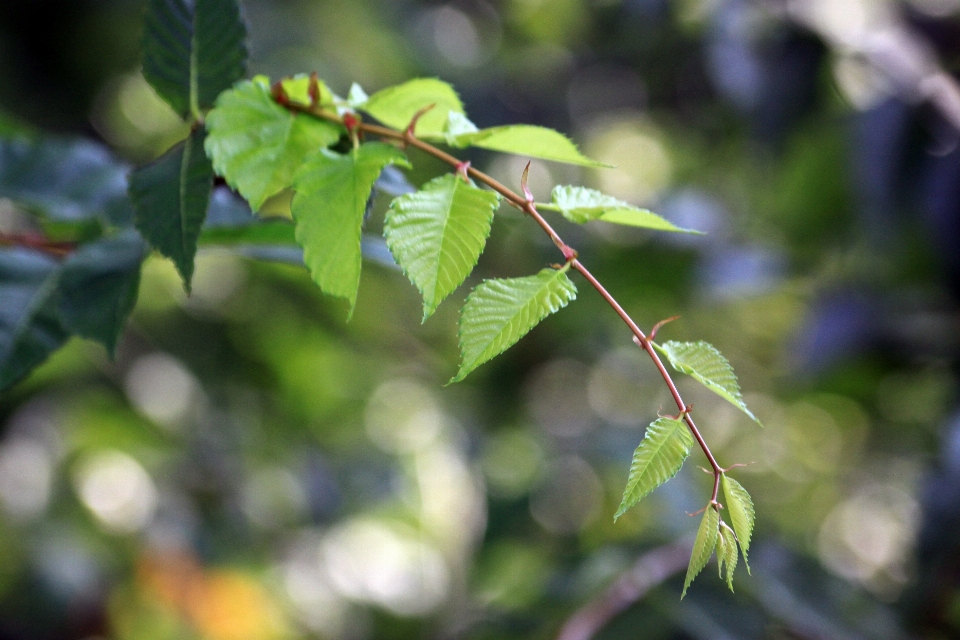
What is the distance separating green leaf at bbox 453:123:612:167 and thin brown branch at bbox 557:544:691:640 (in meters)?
0.37

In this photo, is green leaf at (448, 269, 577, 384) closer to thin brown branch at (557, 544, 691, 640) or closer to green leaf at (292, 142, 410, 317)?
green leaf at (292, 142, 410, 317)

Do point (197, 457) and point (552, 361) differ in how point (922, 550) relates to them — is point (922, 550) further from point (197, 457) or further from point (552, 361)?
point (197, 457)

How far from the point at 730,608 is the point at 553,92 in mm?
1069

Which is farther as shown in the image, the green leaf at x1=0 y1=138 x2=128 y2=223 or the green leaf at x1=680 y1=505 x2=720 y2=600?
the green leaf at x1=0 y1=138 x2=128 y2=223

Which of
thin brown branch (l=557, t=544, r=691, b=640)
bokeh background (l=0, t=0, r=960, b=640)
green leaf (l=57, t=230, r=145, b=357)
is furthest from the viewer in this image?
bokeh background (l=0, t=0, r=960, b=640)

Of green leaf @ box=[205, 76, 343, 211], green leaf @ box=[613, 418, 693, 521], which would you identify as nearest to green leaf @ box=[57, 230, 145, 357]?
green leaf @ box=[205, 76, 343, 211]

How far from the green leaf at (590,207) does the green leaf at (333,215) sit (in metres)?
0.06

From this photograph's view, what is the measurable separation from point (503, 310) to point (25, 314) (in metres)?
0.25

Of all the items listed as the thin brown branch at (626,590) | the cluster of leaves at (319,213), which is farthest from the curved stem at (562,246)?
the thin brown branch at (626,590)

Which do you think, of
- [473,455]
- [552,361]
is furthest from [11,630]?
[552,361]

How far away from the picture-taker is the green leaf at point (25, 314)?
335mm

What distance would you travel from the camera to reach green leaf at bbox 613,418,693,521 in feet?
0.69

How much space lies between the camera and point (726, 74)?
79 centimetres

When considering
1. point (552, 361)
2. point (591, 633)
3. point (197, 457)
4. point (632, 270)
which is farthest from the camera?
point (552, 361)
